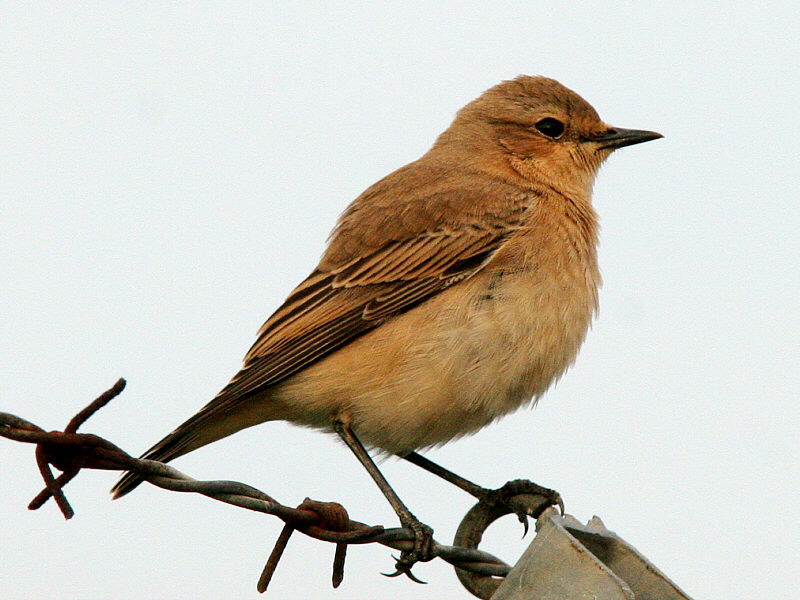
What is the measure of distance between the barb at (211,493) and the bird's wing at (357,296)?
1.58 meters

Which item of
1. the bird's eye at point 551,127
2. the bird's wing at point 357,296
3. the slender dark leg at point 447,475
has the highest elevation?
the bird's eye at point 551,127

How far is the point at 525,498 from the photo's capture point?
232 inches

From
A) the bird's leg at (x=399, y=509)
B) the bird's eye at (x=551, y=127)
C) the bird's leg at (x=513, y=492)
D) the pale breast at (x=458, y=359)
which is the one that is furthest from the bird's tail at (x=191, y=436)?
the bird's eye at (x=551, y=127)

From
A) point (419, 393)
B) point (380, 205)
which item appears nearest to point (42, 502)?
point (419, 393)

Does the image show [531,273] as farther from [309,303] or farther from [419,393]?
[309,303]

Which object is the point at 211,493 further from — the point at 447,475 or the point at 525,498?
the point at 447,475

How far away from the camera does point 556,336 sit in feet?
20.8

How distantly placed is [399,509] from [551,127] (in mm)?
3475

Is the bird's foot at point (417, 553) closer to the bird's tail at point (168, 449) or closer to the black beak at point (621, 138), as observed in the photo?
the bird's tail at point (168, 449)

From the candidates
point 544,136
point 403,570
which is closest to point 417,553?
point 403,570

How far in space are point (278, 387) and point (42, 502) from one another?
293 centimetres

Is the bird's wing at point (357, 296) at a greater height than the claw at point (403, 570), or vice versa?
the bird's wing at point (357, 296)

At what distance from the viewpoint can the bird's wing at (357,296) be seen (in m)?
6.33

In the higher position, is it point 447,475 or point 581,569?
point 447,475
